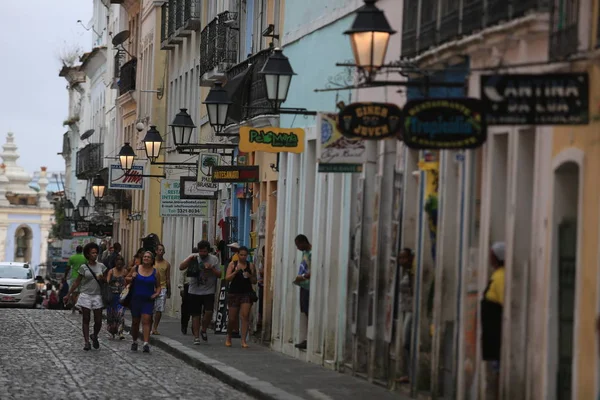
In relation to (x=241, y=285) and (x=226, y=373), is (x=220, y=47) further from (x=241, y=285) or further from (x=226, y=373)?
(x=226, y=373)

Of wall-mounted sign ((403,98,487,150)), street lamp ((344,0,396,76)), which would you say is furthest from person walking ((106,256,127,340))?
wall-mounted sign ((403,98,487,150))

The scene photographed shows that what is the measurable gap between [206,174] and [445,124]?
21.2 meters

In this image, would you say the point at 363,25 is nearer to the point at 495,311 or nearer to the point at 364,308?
the point at 495,311

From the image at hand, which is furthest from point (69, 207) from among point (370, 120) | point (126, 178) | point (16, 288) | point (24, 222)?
point (24, 222)

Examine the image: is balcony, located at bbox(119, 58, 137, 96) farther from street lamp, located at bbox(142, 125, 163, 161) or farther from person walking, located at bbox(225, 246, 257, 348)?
person walking, located at bbox(225, 246, 257, 348)

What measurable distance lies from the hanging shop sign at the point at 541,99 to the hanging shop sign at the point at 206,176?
843 inches

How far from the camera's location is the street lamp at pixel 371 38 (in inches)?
641

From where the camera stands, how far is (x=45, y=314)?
4416 cm

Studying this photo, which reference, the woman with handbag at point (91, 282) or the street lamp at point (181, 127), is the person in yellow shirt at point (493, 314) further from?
the street lamp at point (181, 127)

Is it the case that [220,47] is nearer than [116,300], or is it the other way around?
[116,300]

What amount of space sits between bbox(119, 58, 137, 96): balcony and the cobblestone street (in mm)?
26218

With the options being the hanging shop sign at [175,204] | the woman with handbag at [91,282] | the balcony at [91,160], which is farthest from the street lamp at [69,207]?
the woman with handbag at [91,282]

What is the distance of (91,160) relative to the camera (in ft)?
238

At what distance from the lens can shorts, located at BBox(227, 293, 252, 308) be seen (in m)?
26.7
